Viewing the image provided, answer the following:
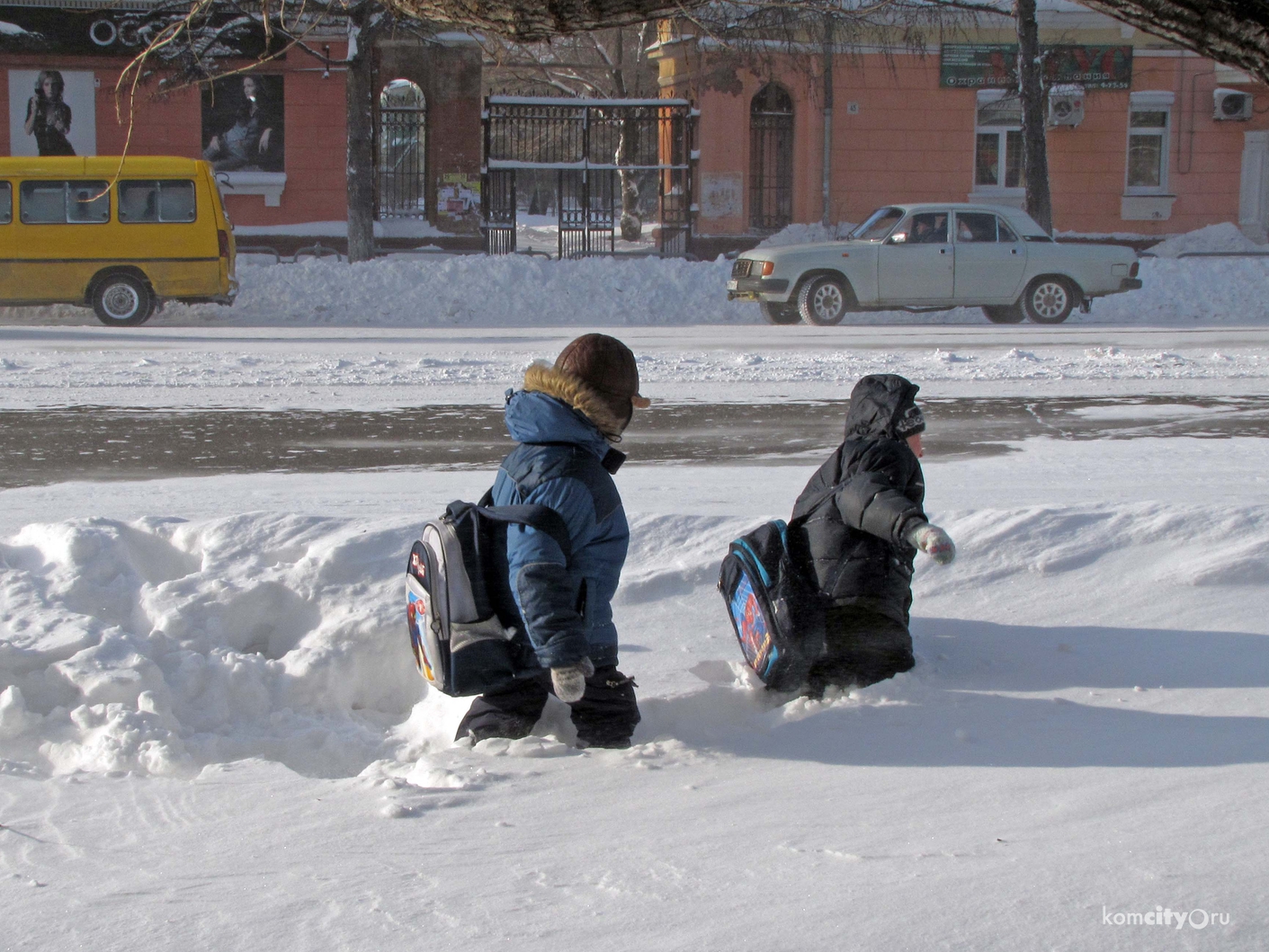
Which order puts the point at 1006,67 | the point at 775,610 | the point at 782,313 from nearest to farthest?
the point at 775,610
the point at 782,313
the point at 1006,67

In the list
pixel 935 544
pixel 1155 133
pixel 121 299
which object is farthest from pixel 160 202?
pixel 1155 133

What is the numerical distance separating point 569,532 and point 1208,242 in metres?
26.0

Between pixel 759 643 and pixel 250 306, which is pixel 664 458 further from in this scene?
pixel 250 306

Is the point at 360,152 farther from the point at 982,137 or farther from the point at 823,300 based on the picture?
the point at 982,137

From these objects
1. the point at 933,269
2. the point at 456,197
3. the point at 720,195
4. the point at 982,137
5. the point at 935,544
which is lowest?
the point at 935,544

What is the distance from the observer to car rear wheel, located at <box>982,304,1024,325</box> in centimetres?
1705

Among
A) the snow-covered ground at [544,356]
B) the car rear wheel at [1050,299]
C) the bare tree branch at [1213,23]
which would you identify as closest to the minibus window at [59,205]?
the snow-covered ground at [544,356]

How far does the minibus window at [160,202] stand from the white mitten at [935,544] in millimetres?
14220

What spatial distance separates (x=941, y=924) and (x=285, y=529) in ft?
9.93

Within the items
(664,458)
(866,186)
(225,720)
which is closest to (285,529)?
(225,720)

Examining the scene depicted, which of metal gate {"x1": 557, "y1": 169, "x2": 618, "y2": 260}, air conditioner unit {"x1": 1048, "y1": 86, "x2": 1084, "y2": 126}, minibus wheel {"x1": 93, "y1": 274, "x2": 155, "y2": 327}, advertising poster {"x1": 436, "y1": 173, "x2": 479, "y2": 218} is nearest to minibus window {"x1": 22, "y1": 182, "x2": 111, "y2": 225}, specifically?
minibus wheel {"x1": 93, "y1": 274, "x2": 155, "y2": 327}

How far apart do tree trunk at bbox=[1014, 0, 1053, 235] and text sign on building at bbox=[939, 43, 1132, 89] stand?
545 cm

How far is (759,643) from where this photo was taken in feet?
12.1

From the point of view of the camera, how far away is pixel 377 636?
4.11 meters
